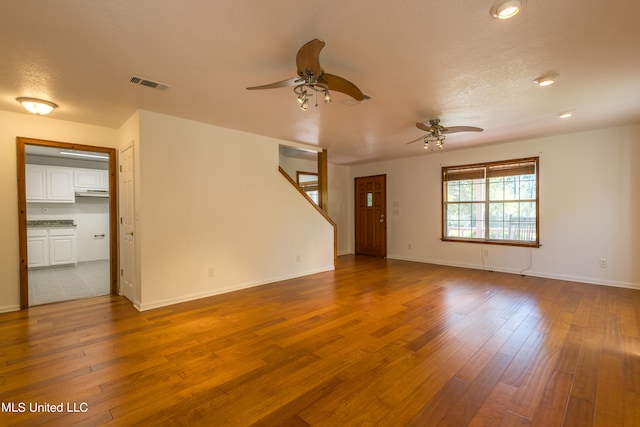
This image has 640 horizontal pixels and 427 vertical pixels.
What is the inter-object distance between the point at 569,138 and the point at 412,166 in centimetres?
292

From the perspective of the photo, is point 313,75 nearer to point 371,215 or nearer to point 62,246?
point 371,215

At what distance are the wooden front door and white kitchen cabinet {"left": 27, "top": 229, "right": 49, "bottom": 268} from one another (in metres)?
7.29

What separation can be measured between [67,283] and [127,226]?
213cm

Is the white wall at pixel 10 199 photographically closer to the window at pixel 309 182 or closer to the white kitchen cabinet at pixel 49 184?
the white kitchen cabinet at pixel 49 184

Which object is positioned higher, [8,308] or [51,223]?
[51,223]

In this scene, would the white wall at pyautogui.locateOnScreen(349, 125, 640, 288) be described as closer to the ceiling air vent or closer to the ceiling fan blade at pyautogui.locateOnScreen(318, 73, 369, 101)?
the ceiling fan blade at pyautogui.locateOnScreen(318, 73, 369, 101)

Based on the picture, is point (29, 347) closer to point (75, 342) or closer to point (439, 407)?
point (75, 342)

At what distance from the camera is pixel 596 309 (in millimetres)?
Answer: 3641

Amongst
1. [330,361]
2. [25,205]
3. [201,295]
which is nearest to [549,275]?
[330,361]

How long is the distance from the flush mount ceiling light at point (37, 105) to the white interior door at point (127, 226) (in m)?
0.87

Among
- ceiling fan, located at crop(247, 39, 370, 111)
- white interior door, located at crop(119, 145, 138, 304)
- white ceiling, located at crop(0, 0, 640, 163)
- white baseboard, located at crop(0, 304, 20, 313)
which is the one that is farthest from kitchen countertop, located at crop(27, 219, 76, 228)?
ceiling fan, located at crop(247, 39, 370, 111)

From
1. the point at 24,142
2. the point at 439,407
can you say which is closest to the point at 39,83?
the point at 24,142

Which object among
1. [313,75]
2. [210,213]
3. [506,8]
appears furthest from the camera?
[210,213]

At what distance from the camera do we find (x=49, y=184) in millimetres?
6535
